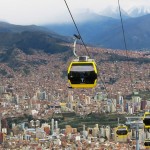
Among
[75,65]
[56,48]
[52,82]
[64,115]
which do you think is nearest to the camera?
[75,65]

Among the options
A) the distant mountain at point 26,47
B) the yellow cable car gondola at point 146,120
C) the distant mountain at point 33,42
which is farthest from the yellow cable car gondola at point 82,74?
the distant mountain at point 33,42

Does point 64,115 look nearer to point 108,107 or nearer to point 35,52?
point 108,107

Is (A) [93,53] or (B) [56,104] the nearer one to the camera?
(B) [56,104]

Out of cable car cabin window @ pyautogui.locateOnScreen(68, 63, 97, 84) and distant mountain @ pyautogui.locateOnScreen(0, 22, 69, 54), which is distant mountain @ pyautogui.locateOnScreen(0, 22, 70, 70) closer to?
distant mountain @ pyautogui.locateOnScreen(0, 22, 69, 54)

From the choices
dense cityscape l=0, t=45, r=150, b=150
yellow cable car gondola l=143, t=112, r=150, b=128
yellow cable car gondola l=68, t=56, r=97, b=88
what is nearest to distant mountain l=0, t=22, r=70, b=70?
dense cityscape l=0, t=45, r=150, b=150

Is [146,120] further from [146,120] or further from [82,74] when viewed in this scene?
[82,74]

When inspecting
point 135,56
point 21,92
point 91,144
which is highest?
point 135,56

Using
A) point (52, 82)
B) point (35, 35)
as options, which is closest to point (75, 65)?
point (52, 82)
